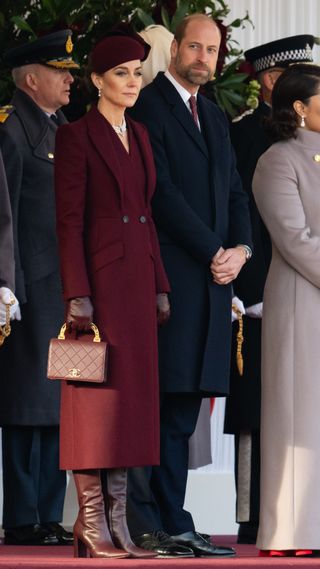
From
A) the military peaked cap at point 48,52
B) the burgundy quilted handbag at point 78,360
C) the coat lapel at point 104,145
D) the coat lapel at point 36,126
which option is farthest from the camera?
the military peaked cap at point 48,52

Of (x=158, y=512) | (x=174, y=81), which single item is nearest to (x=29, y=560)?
(x=158, y=512)

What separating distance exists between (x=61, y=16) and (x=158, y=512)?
2267 millimetres

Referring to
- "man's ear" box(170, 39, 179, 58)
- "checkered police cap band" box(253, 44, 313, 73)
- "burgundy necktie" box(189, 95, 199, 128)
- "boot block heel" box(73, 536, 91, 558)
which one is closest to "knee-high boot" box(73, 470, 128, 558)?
"boot block heel" box(73, 536, 91, 558)

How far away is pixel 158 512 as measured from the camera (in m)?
5.80

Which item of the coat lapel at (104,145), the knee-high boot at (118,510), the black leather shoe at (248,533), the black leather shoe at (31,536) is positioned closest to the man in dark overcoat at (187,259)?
the knee-high boot at (118,510)

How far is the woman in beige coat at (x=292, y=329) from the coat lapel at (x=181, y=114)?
0.37 metres

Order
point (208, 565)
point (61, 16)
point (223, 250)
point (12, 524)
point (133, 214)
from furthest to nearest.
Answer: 1. point (61, 16)
2. point (12, 524)
3. point (223, 250)
4. point (133, 214)
5. point (208, 565)

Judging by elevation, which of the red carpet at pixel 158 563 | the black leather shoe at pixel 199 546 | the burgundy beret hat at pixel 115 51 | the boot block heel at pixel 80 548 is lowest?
the black leather shoe at pixel 199 546

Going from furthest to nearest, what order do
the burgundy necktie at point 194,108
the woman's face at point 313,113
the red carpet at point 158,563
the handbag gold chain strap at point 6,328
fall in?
the burgundy necktie at point 194,108, the handbag gold chain strap at point 6,328, the woman's face at point 313,113, the red carpet at point 158,563

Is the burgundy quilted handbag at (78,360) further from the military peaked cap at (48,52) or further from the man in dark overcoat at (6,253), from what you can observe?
the military peaked cap at (48,52)

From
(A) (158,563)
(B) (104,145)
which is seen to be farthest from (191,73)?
(A) (158,563)

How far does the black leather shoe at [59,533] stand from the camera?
6.41 m

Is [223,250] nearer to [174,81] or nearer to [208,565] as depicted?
[174,81]

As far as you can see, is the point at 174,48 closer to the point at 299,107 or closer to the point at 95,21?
the point at 299,107
